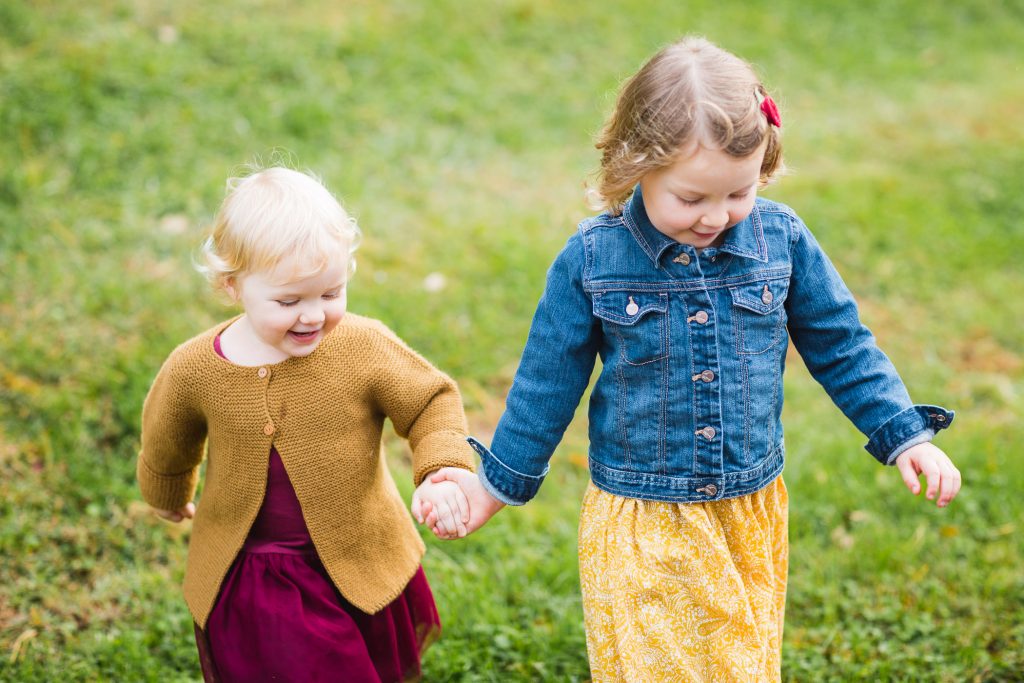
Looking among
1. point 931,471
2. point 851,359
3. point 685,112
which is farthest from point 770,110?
point 931,471

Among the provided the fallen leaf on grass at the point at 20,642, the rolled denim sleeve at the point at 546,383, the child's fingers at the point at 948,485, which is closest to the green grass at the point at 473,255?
the fallen leaf on grass at the point at 20,642

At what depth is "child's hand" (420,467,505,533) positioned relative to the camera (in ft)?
8.07

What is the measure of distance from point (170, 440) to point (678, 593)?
129 centimetres

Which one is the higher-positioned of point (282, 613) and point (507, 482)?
point (507, 482)

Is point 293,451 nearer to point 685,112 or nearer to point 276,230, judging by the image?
point 276,230

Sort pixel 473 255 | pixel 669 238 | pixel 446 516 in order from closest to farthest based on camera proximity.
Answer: pixel 669 238
pixel 446 516
pixel 473 255

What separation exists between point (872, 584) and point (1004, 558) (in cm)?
50

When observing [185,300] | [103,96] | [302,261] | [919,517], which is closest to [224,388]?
[302,261]

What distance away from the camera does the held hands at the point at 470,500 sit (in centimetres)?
246

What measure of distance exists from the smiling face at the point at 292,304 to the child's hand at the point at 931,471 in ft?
4.39

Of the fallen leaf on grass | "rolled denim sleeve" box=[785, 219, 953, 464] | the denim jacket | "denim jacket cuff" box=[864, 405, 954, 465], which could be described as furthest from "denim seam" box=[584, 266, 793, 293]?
the fallen leaf on grass

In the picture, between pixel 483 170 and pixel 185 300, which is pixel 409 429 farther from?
pixel 483 170

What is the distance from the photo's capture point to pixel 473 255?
546 cm

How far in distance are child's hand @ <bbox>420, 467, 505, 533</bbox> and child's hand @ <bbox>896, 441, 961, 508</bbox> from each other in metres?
0.93
